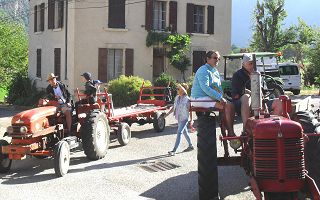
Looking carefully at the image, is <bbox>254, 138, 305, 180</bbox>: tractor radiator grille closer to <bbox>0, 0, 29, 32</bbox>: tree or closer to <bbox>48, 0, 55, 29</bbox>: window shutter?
<bbox>48, 0, 55, 29</bbox>: window shutter

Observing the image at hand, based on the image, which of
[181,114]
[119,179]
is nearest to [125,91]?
[181,114]

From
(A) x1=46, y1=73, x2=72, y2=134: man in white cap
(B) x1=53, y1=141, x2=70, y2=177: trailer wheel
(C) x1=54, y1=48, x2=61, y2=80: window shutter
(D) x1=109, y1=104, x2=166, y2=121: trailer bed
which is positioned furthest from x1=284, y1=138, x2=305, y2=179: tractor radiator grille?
(C) x1=54, y1=48, x2=61, y2=80: window shutter

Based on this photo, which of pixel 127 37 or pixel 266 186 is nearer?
pixel 266 186

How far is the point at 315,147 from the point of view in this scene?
5883mm

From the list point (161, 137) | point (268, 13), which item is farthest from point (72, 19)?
point (268, 13)

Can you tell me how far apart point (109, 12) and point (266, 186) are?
1975 cm

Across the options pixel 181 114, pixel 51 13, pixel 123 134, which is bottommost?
pixel 123 134

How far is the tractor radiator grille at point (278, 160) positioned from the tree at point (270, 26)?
3563cm

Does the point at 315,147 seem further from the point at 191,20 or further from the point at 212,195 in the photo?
the point at 191,20

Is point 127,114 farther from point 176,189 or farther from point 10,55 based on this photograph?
point 10,55

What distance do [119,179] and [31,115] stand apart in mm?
2040

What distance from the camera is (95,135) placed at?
949 centimetres

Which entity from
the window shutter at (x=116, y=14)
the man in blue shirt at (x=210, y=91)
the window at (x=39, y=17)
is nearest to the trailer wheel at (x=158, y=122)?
the man in blue shirt at (x=210, y=91)

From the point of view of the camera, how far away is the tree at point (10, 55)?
33844 millimetres
